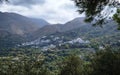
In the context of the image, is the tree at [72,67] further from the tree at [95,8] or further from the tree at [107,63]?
the tree at [95,8]

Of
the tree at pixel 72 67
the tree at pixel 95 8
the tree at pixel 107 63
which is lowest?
the tree at pixel 72 67

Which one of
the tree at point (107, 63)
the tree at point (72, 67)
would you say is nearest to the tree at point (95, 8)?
the tree at point (107, 63)

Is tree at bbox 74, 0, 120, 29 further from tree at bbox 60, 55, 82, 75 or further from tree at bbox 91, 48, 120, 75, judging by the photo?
tree at bbox 60, 55, 82, 75

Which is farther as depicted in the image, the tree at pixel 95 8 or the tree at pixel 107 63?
the tree at pixel 107 63

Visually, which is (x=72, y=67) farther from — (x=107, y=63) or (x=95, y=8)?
(x=95, y=8)

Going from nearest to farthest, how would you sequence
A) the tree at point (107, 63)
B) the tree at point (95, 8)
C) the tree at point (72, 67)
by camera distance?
the tree at point (95, 8) < the tree at point (107, 63) < the tree at point (72, 67)

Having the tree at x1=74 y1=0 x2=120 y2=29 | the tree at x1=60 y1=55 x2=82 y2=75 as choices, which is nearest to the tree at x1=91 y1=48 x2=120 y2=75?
the tree at x1=60 y1=55 x2=82 y2=75

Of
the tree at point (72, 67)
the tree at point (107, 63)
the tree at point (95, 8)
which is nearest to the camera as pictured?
the tree at point (95, 8)

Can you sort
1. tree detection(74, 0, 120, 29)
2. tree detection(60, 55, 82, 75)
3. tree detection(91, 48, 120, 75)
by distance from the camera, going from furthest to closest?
tree detection(60, 55, 82, 75) → tree detection(91, 48, 120, 75) → tree detection(74, 0, 120, 29)

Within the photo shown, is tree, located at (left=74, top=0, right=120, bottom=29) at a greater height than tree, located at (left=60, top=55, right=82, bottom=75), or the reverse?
tree, located at (left=74, top=0, right=120, bottom=29)
